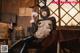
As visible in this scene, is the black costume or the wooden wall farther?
the wooden wall

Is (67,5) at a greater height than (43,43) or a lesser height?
greater

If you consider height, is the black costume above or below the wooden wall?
below

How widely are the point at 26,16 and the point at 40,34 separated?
2.83 feet

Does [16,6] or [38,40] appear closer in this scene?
[38,40]

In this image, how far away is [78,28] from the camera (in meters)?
6.07

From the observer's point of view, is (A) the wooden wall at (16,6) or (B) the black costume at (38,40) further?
(A) the wooden wall at (16,6)

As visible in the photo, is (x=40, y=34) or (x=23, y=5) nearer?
(x=40, y=34)

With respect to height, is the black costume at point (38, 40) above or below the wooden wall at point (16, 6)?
below

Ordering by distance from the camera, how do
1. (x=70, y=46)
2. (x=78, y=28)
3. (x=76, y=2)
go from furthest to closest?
1. (x=76, y=2)
2. (x=78, y=28)
3. (x=70, y=46)

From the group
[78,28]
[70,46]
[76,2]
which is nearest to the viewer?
[70,46]

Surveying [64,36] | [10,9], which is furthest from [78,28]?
[10,9]

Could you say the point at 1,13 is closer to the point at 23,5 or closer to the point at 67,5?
the point at 23,5

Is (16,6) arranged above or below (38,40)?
above

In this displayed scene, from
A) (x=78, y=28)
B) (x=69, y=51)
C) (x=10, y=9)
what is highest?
(x=10, y=9)
